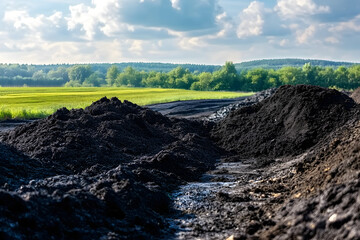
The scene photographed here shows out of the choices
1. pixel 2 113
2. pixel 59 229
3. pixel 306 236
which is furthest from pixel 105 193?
pixel 2 113

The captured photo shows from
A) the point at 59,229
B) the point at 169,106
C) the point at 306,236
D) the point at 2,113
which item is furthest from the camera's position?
the point at 169,106

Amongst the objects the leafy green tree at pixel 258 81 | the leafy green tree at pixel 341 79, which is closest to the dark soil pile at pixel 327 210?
the leafy green tree at pixel 258 81

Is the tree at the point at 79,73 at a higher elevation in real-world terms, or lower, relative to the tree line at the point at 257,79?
higher

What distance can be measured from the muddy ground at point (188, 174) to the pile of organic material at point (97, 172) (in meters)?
0.03

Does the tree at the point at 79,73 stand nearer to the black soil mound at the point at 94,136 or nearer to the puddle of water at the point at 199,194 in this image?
the black soil mound at the point at 94,136

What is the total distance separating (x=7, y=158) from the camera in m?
11.9

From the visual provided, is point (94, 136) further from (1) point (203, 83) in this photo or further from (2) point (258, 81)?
(2) point (258, 81)

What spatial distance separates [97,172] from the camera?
41.7ft

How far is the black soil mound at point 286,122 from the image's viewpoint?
17188 millimetres

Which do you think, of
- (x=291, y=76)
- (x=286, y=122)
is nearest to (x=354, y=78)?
(x=291, y=76)

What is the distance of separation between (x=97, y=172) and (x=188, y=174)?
118 inches

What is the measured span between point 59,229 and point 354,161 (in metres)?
5.42

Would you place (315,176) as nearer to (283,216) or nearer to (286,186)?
(286,186)

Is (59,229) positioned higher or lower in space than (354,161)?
lower
